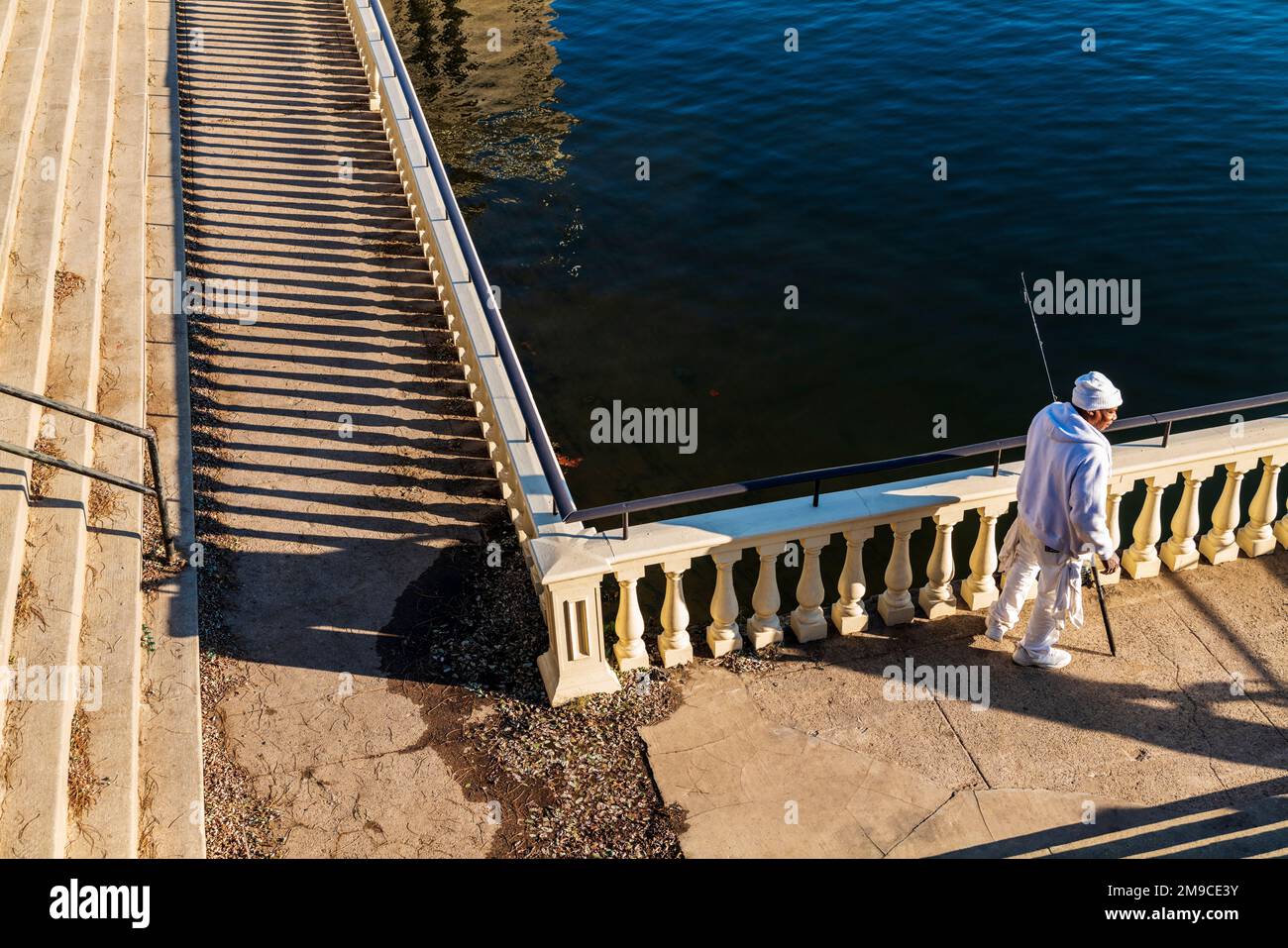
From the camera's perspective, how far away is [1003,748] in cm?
658

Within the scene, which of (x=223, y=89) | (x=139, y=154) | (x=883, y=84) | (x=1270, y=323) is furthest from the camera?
(x=883, y=84)

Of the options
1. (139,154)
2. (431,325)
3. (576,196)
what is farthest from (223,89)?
(431,325)

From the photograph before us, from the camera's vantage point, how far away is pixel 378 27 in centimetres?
1462

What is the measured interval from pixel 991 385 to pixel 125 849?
938cm

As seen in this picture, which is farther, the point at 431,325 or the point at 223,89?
the point at 223,89

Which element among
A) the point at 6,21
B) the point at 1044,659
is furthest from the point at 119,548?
the point at 6,21

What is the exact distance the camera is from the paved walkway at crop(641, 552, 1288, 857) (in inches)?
240

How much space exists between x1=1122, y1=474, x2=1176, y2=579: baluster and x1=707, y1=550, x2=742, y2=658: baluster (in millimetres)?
2603

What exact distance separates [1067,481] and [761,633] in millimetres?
1976

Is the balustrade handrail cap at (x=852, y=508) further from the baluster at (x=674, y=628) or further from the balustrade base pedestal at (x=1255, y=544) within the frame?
the balustrade base pedestal at (x=1255, y=544)

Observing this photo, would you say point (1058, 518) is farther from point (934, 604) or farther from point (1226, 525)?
point (1226, 525)

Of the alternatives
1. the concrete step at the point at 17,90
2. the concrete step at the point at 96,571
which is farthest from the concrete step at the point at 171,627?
the concrete step at the point at 17,90

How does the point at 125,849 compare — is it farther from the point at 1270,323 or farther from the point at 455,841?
the point at 1270,323
